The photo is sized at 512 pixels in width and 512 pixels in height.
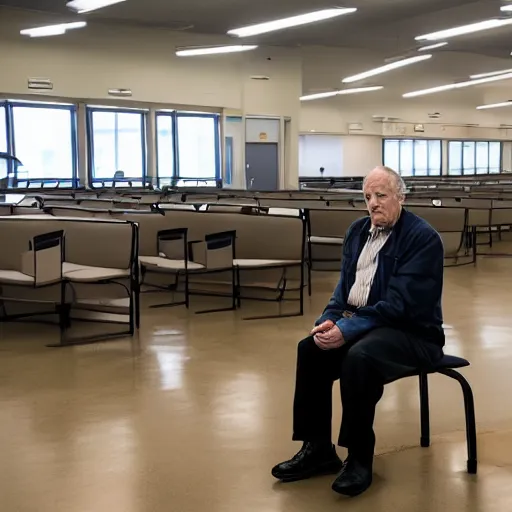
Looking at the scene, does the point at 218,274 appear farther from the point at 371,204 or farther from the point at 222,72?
the point at 222,72

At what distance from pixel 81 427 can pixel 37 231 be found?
239 cm

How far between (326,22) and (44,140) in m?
5.52

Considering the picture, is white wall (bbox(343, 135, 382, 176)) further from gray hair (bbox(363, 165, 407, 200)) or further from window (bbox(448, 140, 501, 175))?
gray hair (bbox(363, 165, 407, 200))

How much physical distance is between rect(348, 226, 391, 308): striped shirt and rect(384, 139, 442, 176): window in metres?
22.7

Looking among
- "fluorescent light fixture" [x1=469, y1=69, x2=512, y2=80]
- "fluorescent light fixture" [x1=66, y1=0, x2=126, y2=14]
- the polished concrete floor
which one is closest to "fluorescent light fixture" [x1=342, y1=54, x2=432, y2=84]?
"fluorescent light fixture" [x1=469, y1=69, x2=512, y2=80]

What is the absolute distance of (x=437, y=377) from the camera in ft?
13.1

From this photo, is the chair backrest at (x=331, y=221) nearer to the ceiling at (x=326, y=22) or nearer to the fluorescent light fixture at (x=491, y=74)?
the ceiling at (x=326, y=22)

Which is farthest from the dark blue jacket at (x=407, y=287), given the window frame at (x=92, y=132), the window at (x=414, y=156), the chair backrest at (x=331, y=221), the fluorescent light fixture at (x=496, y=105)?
the fluorescent light fixture at (x=496, y=105)

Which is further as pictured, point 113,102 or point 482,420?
point 113,102

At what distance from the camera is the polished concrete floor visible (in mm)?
2555

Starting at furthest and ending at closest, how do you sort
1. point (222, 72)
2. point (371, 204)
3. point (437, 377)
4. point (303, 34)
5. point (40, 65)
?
1. point (222, 72)
2. point (303, 34)
3. point (40, 65)
4. point (437, 377)
5. point (371, 204)

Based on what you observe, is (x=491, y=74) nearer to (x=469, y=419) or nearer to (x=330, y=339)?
(x=469, y=419)

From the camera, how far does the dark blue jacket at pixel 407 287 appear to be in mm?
2650

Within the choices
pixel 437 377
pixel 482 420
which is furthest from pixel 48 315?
pixel 482 420
